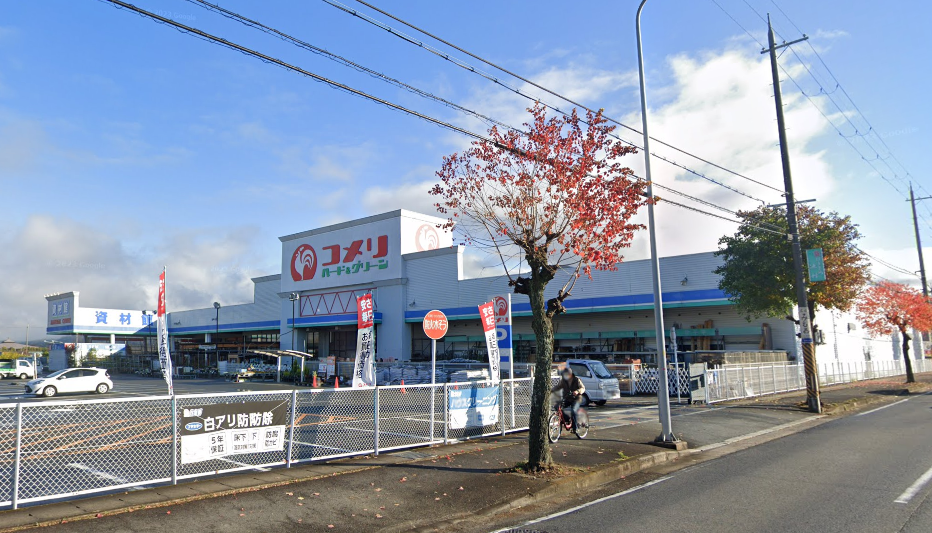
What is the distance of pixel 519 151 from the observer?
10938 mm

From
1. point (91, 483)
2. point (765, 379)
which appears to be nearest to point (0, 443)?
point (91, 483)

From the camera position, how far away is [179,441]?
949 cm

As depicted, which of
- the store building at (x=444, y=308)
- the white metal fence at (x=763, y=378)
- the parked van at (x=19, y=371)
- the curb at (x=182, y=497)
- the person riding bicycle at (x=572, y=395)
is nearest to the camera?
the curb at (x=182, y=497)

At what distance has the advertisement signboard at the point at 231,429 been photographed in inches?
349

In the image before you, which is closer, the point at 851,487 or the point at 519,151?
the point at 851,487

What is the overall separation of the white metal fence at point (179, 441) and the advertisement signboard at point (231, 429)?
12 centimetres

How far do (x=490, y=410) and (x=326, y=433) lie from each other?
158 inches

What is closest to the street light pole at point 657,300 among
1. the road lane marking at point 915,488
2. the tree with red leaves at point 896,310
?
the road lane marking at point 915,488

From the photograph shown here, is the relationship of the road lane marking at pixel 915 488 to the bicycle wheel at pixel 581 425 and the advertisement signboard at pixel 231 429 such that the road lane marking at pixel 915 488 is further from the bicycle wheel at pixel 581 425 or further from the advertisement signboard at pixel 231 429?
the advertisement signboard at pixel 231 429

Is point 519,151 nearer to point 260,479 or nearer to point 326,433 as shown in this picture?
point 260,479

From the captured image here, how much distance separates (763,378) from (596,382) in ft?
32.7

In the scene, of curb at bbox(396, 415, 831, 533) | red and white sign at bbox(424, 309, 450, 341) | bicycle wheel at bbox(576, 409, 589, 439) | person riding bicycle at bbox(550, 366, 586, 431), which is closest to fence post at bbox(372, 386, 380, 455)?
curb at bbox(396, 415, 831, 533)

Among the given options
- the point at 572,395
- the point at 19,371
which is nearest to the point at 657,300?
the point at 572,395

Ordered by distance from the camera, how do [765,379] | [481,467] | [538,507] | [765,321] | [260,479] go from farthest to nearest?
[765,321] < [765,379] < [481,467] < [260,479] < [538,507]
